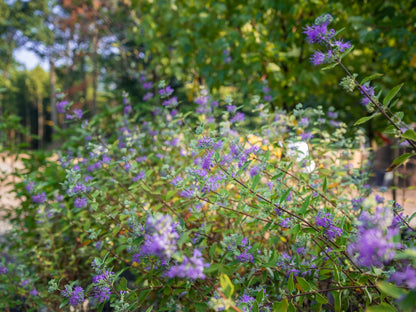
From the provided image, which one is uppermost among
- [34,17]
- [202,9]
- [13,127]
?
[34,17]

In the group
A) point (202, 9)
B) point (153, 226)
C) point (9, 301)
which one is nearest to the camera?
point (153, 226)

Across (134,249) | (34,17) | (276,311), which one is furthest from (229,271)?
(34,17)

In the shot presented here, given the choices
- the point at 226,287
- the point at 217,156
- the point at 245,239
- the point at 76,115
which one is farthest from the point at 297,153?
the point at 76,115

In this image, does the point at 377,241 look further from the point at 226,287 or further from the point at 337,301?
the point at 337,301

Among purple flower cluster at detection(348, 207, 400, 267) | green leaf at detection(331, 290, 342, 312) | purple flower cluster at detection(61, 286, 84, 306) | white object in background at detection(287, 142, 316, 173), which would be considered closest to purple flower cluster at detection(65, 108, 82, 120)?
purple flower cluster at detection(61, 286, 84, 306)

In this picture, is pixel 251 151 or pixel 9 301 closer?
pixel 251 151

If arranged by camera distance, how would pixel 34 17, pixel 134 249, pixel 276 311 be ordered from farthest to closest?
pixel 34 17
pixel 134 249
pixel 276 311

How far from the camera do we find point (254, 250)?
58.4 inches

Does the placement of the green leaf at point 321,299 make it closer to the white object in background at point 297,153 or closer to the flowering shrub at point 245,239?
the flowering shrub at point 245,239

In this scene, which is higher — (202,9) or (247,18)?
(202,9)

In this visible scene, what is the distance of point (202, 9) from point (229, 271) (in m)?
3.55

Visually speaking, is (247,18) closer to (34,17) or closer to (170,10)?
(170,10)

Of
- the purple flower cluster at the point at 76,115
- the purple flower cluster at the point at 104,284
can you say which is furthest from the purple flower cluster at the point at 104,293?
the purple flower cluster at the point at 76,115

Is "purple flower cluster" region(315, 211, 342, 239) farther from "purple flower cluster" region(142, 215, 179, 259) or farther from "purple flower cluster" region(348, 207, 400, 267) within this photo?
"purple flower cluster" region(142, 215, 179, 259)
